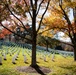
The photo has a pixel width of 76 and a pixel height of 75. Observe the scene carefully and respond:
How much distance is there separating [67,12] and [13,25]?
869cm

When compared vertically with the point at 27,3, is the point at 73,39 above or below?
below

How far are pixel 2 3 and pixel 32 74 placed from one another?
6.46 m

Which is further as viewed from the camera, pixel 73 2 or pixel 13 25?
pixel 73 2

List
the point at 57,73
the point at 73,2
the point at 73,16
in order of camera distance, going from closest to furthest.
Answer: the point at 57,73
the point at 73,2
the point at 73,16

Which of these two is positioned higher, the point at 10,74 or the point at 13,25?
the point at 13,25

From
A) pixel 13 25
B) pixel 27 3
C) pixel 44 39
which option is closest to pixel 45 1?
pixel 27 3

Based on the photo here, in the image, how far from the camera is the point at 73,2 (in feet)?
80.4

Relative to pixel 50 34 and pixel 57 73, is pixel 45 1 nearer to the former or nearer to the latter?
pixel 57 73

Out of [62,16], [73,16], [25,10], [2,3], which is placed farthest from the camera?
[73,16]

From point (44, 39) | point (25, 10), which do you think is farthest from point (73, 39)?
point (44, 39)

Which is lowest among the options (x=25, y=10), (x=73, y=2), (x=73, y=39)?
(x=73, y=39)

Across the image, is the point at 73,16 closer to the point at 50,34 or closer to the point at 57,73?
the point at 50,34

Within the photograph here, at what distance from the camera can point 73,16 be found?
1123 inches

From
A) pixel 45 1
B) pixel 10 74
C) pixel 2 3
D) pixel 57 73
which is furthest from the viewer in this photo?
pixel 45 1
